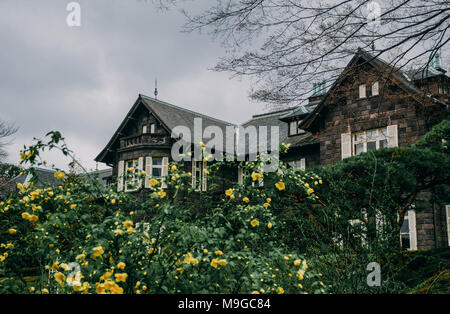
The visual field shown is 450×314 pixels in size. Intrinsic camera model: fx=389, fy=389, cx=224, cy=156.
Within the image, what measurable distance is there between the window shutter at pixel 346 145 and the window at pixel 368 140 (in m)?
0.18

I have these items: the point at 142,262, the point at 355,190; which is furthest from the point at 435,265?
the point at 142,262

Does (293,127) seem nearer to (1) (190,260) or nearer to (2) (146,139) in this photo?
(2) (146,139)

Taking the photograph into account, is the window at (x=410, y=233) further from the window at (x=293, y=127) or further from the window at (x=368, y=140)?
the window at (x=293, y=127)

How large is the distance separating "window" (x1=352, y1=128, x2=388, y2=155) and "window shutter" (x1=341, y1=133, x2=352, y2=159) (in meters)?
0.18

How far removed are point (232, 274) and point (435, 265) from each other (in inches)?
244

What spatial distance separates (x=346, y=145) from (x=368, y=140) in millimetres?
769

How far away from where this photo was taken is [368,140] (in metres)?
13.5

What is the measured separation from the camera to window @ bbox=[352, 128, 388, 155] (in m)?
13.4

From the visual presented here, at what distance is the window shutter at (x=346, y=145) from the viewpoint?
13762mm

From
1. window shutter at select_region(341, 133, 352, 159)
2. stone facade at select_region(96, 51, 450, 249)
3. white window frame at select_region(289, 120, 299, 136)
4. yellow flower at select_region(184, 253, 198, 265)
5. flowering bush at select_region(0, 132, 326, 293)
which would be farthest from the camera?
white window frame at select_region(289, 120, 299, 136)

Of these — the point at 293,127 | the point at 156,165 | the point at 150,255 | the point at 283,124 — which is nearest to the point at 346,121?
the point at 293,127

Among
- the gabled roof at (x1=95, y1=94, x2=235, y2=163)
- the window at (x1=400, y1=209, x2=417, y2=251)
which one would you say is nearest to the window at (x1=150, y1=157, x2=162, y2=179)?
the gabled roof at (x1=95, y1=94, x2=235, y2=163)

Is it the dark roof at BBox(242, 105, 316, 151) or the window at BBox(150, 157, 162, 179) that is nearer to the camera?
the dark roof at BBox(242, 105, 316, 151)

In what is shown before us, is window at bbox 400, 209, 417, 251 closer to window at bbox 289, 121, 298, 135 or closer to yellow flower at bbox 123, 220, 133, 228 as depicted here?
window at bbox 289, 121, 298, 135
